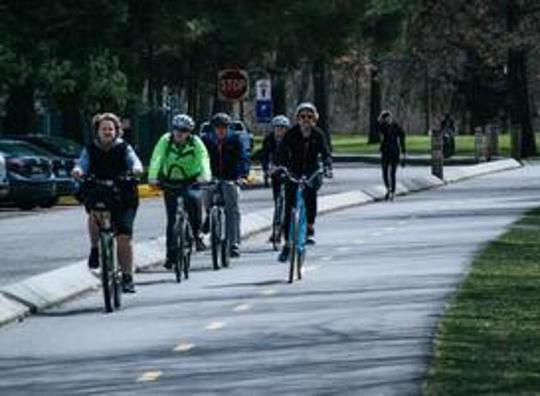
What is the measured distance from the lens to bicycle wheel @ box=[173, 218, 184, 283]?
18875mm

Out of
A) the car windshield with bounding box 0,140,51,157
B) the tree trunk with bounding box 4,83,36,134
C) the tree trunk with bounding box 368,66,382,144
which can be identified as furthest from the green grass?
the tree trunk with bounding box 368,66,382,144

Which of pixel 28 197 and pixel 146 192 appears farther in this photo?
pixel 146 192

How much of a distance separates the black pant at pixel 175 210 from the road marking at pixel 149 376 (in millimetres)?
7336

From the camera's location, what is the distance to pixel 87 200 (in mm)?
16156

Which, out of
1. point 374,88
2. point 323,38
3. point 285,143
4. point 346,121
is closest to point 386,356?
point 285,143

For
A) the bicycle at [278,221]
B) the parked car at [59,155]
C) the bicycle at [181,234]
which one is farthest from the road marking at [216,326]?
the parked car at [59,155]

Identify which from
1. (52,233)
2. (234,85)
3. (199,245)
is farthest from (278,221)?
(234,85)

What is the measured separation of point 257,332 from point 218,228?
7.01 metres

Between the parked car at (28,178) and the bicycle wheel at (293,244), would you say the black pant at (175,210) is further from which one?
the parked car at (28,178)

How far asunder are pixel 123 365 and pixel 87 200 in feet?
14.2

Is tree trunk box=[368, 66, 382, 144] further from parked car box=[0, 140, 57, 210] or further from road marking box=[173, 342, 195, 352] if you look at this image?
road marking box=[173, 342, 195, 352]

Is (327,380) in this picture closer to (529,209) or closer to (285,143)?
(285,143)

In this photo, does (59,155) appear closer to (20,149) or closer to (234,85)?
(20,149)

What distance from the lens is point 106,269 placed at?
51.8 ft
